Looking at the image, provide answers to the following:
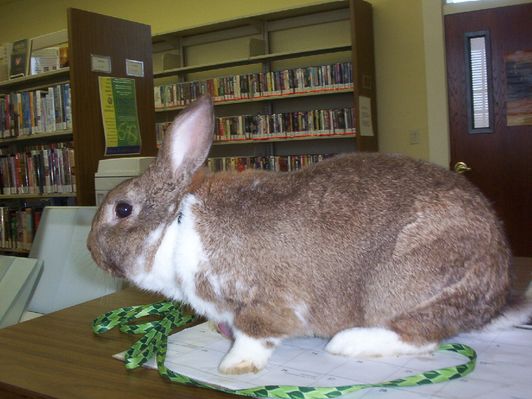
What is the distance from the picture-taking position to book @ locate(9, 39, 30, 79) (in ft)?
15.1

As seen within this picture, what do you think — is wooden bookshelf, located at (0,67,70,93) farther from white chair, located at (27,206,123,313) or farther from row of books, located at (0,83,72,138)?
white chair, located at (27,206,123,313)

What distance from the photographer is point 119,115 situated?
3.77 meters

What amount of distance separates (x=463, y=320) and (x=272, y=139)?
4372 millimetres

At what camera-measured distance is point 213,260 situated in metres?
0.85

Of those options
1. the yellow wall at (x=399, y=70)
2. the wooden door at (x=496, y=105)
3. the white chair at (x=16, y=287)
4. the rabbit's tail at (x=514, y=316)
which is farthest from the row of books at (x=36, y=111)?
the rabbit's tail at (x=514, y=316)

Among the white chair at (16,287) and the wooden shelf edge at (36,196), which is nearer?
the white chair at (16,287)

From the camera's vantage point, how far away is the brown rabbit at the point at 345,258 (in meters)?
0.81

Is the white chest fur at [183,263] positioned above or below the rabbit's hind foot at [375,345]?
above

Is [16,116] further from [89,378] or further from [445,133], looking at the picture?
[89,378]

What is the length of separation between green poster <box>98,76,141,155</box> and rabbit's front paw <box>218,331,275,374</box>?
10.2ft

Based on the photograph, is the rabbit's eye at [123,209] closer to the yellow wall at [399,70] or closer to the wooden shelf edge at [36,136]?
the wooden shelf edge at [36,136]

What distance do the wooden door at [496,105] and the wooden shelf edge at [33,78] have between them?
2.94 meters

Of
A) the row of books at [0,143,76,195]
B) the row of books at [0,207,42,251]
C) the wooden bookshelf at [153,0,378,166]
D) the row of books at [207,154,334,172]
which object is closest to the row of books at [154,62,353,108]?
the wooden bookshelf at [153,0,378,166]

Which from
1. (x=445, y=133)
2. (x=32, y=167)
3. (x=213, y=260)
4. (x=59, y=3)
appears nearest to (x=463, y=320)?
(x=213, y=260)
